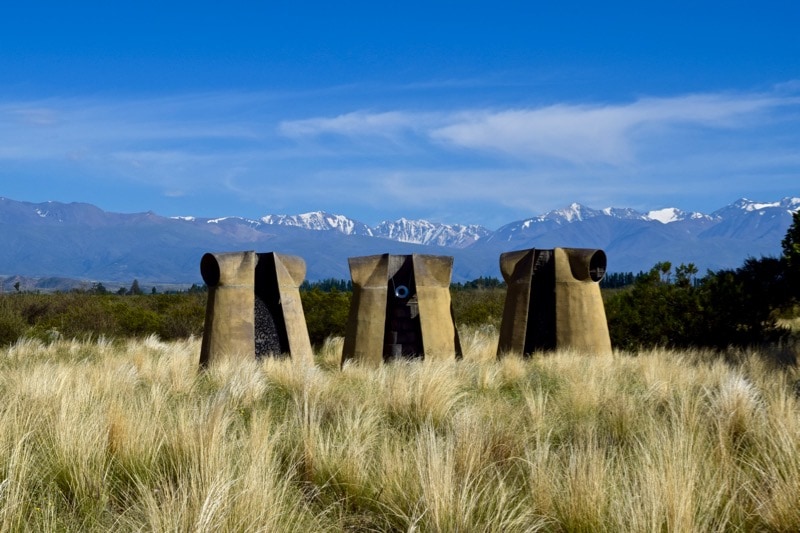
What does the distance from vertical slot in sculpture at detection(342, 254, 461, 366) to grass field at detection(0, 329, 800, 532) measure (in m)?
5.14

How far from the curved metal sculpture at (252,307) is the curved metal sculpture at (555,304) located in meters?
3.80

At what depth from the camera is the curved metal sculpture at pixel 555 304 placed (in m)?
14.1

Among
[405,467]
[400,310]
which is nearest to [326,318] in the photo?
[400,310]

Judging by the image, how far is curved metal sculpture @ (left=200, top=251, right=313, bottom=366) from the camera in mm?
13305

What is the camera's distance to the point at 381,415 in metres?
7.48

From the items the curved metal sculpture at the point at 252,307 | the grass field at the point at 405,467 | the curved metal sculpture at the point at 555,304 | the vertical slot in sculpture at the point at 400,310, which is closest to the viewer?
the grass field at the point at 405,467

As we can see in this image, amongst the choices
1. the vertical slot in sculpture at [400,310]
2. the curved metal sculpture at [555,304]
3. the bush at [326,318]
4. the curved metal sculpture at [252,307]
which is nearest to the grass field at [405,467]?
the curved metal sculpture at [252,307]

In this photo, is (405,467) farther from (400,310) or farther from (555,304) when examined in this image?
(555,304)

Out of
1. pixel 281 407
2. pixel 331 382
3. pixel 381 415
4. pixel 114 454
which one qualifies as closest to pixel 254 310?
pixel 331 382

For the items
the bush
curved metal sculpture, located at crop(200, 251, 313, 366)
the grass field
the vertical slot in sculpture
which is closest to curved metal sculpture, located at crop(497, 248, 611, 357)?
the vertical slot in sculpture

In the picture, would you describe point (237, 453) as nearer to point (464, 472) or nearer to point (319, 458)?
point (319, 458)

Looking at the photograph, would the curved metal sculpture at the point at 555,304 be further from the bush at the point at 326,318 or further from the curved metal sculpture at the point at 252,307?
the bush at the point at 326,318

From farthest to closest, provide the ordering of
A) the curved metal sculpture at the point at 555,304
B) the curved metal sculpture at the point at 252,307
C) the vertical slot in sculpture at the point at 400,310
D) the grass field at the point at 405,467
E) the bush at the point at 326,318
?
the bush at the point at 326,318 < the curved metal sculpture at the point at 555,304 < the vertical slot in sculpture at the point at 400,310 < the curved metal sculpture at the point at 252,307 < the grass field at the point at 405,467

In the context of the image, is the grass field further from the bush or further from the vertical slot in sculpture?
the bush
